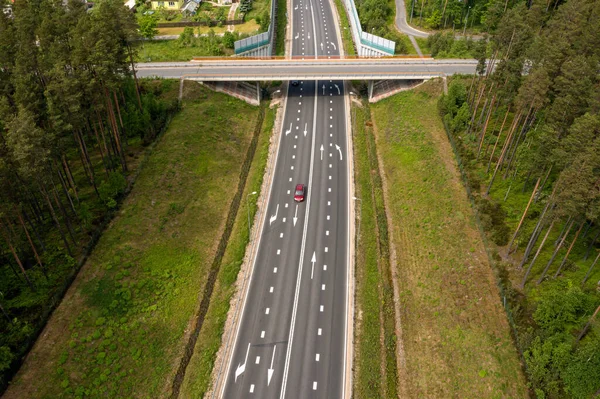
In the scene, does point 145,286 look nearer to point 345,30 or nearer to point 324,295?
point 324,295

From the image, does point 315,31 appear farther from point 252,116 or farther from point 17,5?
point 17,5

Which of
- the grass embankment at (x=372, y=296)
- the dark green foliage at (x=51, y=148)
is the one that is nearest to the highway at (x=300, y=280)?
the grass embankment at (x=372, y=296)

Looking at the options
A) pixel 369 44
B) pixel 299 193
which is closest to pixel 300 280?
pixel 299 193

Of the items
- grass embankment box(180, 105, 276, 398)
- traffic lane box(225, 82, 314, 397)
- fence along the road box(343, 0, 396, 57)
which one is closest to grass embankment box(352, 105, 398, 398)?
traffic lane box(225, 82, 314, 397)

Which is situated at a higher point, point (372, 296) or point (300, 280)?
point (372, 296)

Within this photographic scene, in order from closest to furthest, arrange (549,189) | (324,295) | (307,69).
Answer: 1. (324,295)
2. (549,189)
3. (307,69)

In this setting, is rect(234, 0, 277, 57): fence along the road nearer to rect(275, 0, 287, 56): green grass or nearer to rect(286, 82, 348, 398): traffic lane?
rect(275, 0, 287, 56): green grass

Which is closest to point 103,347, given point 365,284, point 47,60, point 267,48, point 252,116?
point 365,284
